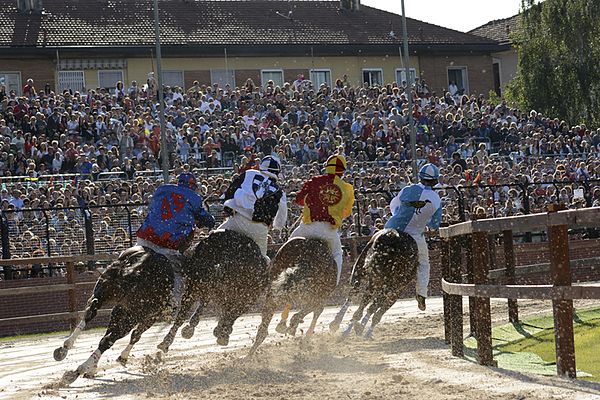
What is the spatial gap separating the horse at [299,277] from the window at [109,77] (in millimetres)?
27266

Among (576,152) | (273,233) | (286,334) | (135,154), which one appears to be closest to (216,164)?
(135,154)

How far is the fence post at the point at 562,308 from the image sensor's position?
10.2 metres

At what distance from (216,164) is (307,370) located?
1662 centimetres

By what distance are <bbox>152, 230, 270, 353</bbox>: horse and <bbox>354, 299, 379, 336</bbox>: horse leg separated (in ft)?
5.98

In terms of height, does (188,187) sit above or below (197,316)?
above

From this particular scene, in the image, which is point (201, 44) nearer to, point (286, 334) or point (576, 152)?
point (576, 152)

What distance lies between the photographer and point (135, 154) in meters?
27.9

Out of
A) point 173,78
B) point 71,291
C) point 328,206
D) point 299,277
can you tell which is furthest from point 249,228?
point 173,78

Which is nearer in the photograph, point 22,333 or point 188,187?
point 188,187

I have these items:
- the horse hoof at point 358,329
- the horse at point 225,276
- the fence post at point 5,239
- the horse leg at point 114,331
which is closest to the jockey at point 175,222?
the horse at point 225,276

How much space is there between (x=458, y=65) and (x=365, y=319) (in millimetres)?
34978

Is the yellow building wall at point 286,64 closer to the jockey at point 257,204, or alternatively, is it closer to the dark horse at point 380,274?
the dark horse at point 380,274

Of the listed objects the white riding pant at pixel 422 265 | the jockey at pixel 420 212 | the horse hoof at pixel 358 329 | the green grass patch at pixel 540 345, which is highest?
the jockey at pixel 420 212

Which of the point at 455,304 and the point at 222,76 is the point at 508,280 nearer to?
the point at 455,304
